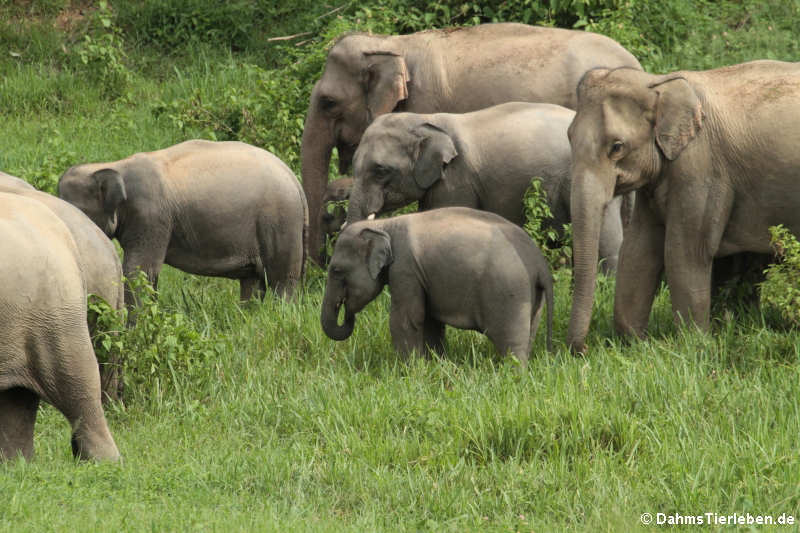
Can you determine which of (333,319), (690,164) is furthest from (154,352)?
(690,164)

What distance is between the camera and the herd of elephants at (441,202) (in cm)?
551

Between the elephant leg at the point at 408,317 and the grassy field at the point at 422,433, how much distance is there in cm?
11

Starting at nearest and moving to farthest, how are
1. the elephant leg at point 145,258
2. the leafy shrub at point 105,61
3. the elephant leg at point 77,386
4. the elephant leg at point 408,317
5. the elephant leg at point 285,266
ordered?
the elephant leg at point 77,386 < the elephant leg at point 408,317 < the elephant leg at point 145,258 < the elephant leg at point 285,266 < the leafy shrub at point 105,61

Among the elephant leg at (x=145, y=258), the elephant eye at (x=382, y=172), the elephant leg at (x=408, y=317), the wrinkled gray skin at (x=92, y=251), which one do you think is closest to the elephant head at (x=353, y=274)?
the elephant leg at (x=408, y=317)

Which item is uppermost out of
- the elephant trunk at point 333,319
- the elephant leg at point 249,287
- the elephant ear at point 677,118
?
the elephant ear at point 677,118

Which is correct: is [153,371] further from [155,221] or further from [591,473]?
[591,473]

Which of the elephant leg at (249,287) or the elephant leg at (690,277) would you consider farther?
the elephant leg at (249,287)

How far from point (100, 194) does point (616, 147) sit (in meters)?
3.13

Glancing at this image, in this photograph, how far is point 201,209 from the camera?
8219 mm

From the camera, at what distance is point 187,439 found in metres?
6.10

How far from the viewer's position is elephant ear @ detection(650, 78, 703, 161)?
21.8 ft

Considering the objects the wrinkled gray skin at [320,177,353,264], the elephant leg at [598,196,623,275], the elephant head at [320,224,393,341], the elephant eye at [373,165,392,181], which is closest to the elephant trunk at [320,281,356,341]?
the elephant head at [320,224,393,341]

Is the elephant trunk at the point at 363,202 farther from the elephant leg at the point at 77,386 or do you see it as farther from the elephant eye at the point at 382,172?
the elephant leg at the point at 77,386

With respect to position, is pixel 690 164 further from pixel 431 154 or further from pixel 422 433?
pixel 422 433
